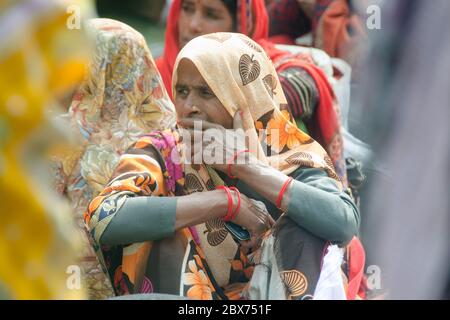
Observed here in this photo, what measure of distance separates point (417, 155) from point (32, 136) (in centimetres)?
47

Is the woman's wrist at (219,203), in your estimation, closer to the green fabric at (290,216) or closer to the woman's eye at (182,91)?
the green fabric at (290,216)

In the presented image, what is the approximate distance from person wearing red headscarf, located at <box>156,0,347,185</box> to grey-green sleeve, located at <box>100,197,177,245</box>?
0.97 metres

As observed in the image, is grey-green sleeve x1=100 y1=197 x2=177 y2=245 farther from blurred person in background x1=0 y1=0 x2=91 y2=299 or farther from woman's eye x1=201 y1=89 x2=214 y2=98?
blurred person in background x1=0 y1=0 x2=91 y2=299

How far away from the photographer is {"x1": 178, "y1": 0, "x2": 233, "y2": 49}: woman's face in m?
4.22

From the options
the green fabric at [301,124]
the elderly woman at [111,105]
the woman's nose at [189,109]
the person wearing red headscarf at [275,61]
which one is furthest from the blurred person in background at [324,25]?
the woman's nose at [189,109]

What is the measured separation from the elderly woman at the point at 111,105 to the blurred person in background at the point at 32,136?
2.31 metres

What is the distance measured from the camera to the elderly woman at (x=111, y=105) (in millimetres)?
3713

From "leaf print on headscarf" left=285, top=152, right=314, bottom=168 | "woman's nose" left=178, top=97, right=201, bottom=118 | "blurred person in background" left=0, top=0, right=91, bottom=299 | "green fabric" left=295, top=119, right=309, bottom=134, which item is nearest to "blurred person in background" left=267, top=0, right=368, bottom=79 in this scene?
"green fabric" left=295, top=119, right=309, bottom=134

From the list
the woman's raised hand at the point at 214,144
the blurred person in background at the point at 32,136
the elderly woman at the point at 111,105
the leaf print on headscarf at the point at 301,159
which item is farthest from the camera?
the elderly woman at the point at 111,105

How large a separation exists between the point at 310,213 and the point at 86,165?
1.02 m

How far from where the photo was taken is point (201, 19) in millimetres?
4258

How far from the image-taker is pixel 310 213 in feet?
9.66
